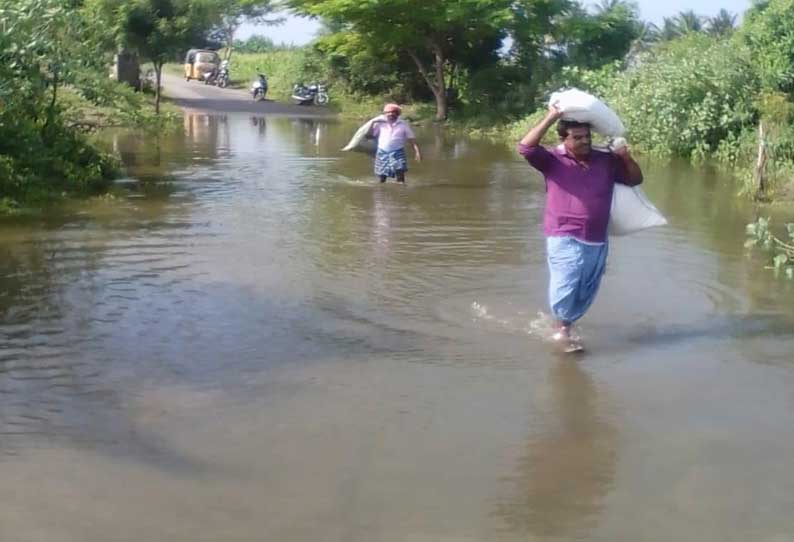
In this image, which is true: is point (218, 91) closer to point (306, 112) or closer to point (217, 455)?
point (306, 112)

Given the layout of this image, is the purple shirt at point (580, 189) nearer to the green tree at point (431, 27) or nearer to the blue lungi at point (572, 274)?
the blue lungi at point (572, 274)

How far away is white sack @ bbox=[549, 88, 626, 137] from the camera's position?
20.6ft

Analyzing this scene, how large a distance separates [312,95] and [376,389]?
38915 millimetres

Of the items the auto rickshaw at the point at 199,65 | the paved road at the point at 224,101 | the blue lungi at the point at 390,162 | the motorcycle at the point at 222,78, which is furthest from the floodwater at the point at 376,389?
the auto rickshaw at the point at 199,65

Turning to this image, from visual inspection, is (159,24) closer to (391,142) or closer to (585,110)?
(391,142)

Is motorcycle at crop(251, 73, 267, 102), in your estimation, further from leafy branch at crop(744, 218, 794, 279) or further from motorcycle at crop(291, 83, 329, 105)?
leafy branch at crop(744, 218, 794, 279)

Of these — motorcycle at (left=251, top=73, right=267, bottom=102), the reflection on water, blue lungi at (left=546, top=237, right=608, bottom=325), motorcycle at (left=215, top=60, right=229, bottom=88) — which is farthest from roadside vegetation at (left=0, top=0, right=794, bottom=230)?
the reflection on water

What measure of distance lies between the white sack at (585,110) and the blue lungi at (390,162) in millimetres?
9064

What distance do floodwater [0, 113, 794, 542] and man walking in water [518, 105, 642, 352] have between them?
0.48m

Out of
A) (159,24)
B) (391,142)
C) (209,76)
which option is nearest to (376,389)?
(391,142)

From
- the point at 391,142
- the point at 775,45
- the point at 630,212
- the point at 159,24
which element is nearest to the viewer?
the point at 630,212

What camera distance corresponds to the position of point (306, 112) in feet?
132

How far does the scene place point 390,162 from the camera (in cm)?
1554

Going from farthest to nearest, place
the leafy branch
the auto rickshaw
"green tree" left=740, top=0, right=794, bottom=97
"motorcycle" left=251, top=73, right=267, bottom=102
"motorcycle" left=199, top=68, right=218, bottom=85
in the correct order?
1. the auto rickshaw
2. "motorcycle" left=199, top=68, right=218, bottom=85
3. "motorcycle" left=251, top=73, right=267, bottom=102
4. "green tree" left=740, top=0, right=794, bottom=97
5. the leafy branch
